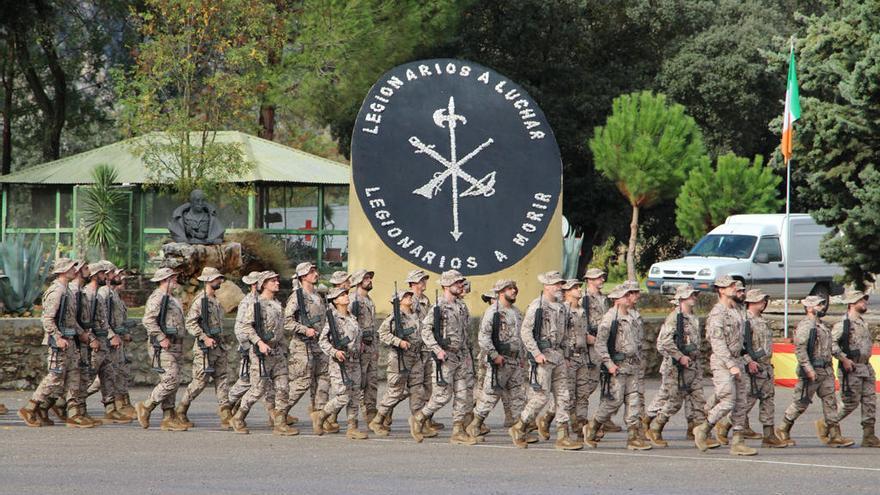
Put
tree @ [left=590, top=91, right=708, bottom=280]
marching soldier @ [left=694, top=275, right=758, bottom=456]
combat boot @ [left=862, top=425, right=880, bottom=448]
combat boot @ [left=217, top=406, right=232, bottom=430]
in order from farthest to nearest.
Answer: tree @ [left=590, top=91, right=708, bottom=280]
combat boot @ [left=217, top=406, right=232, bottom=430]
combat boot @ [left=862, top=425, right=880, bottom=448]
marching soldier @ [left=694, top=275, right=758, bottom=456]

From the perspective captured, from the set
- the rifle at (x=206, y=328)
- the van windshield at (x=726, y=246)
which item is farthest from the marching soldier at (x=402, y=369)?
the van windshield at (x=726, y=246)

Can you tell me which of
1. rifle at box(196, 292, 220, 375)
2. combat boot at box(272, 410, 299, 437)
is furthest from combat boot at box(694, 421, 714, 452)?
rifle at box(196, 292, 220, 375)

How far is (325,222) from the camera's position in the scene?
119 feet

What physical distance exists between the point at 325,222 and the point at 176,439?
67.5 ft

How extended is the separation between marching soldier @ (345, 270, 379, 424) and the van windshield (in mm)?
17820

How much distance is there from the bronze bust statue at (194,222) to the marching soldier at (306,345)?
7297 mm

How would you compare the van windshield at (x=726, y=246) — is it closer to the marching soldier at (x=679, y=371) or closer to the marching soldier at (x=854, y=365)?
the marching soldier at (x=854, y=365)

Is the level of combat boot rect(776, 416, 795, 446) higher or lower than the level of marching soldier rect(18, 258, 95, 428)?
lower

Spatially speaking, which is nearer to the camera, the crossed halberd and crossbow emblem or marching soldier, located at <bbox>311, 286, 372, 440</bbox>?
marching soldier, located at <bbox>311, 286, 372, 440</bbox>

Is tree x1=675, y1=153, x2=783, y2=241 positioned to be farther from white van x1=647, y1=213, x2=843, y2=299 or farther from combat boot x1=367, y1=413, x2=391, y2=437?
combat boot x1=367, y1=413, x2=391, y2=437

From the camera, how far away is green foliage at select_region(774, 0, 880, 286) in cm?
2384

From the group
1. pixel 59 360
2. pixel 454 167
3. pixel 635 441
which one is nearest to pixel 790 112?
pixel 454 167

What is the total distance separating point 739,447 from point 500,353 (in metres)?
2.51

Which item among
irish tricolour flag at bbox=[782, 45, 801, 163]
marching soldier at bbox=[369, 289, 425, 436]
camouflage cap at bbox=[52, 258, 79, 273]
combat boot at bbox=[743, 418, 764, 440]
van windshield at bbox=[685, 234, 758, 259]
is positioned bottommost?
combat boot at bbox=[743, 418, 764, 440]
